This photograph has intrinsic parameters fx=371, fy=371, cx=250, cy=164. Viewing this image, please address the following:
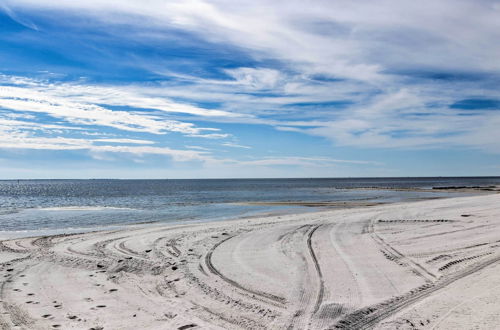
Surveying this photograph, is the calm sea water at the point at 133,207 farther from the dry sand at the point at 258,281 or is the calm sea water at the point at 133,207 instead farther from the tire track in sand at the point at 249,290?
the tire track in sand at the point at 249,290

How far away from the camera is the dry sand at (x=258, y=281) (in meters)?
6.88

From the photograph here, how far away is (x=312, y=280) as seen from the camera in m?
9.35

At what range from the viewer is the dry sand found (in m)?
6.88

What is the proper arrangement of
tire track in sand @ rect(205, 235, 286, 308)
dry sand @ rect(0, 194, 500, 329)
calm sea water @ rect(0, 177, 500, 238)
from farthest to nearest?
calm sea water @ rect(0, 177, 500, 238) < tire track in sand @ rect(205, 235, 286, 308) < dry sand @ rect(0, 194, 500, 329)

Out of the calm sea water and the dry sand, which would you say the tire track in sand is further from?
the calm sea water

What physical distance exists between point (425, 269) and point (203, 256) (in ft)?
22.4

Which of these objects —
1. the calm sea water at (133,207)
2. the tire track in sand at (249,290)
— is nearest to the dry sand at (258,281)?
the tire track in sand at (249,290)

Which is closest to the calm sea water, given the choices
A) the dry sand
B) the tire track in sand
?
the dry sand

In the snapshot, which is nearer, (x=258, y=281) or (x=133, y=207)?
(x=258, y=281)

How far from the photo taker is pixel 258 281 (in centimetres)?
942

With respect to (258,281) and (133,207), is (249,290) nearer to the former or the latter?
(258,281)

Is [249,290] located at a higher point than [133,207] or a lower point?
higher

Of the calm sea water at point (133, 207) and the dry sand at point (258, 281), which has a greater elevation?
the dry sand at point (258, 281)

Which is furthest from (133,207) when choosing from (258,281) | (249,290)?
(249,290)
